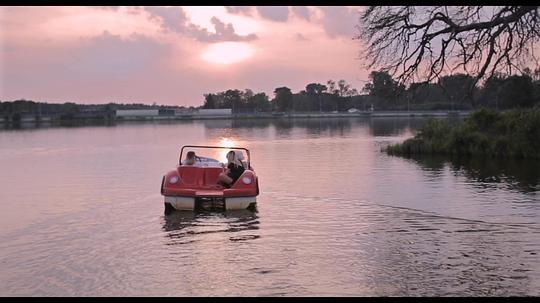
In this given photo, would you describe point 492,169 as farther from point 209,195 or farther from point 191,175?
point 209,195

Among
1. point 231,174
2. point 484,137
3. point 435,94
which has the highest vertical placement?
point 435,94

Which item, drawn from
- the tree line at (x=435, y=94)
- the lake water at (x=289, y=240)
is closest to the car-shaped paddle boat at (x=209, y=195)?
the lake water at (x=289, y=240)

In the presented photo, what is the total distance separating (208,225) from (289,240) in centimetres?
245

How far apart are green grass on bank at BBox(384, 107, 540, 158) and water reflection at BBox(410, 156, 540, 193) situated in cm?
121

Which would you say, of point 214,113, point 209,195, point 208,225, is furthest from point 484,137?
point 214,113

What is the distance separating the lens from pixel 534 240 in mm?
11148

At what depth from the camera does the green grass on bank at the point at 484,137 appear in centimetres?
2944

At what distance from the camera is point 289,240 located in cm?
1165

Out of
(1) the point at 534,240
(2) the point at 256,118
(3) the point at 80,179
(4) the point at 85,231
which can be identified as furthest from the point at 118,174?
(2) the point at 256,118

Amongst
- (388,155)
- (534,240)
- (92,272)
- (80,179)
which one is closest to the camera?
(92,272)

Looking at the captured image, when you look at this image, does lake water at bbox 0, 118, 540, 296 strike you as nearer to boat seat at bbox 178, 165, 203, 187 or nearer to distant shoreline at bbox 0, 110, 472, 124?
boat seat at bbox 178, 165, 203, 187

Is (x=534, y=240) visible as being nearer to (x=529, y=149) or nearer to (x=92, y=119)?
(x=529, y=149)

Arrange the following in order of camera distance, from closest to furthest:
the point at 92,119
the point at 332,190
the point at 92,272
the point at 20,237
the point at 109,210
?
1. the point at 92,272
2. the point at 20,237
3. the point at 109,210
4. the point at 332,190
5. the point at 92,119

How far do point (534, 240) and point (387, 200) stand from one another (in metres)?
5.78
